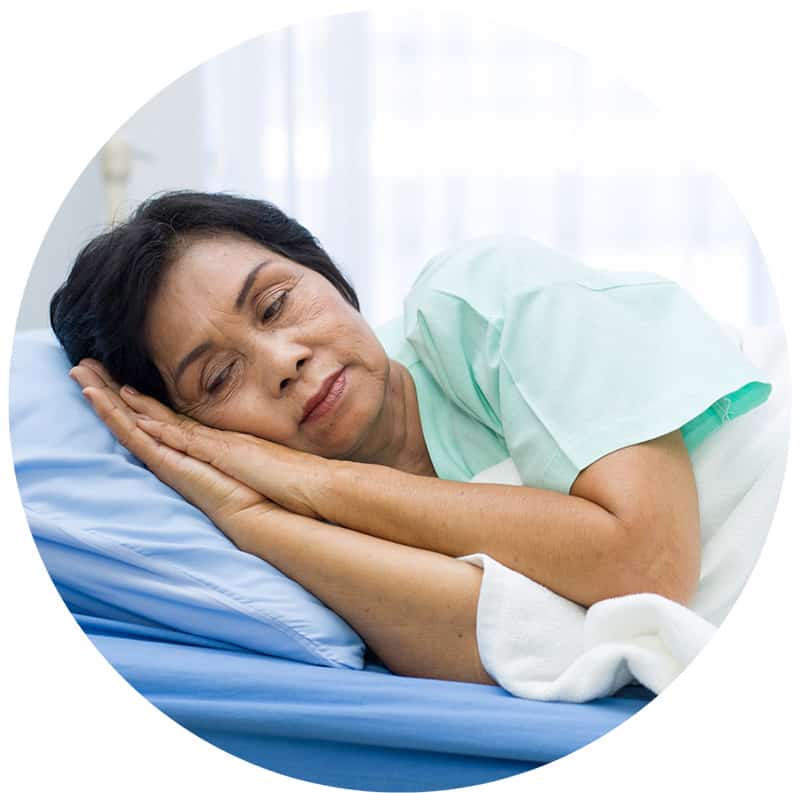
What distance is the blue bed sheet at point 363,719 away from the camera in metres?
0.87

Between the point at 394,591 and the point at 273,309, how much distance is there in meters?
0.40

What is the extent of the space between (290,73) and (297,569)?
2138 millimetres

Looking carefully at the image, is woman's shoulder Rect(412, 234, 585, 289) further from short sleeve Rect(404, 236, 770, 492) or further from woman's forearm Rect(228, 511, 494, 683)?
woman's forearm Rect(228, 511, 494, 683)

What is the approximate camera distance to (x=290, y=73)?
9.30 ft

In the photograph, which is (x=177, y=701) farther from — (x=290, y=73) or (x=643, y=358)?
(x=290, y=73)

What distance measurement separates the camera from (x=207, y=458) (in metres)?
1.17

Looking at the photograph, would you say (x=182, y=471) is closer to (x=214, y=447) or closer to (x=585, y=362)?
(x=214, y=447)

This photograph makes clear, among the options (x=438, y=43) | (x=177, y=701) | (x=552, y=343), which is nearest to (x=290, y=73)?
(x=438, y=43)

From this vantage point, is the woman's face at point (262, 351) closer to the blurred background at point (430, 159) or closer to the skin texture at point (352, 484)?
the skin texture at point (352, 484)

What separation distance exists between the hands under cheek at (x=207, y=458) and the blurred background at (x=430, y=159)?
141 cm

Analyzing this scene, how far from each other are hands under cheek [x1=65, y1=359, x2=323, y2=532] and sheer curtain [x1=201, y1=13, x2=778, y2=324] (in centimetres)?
159

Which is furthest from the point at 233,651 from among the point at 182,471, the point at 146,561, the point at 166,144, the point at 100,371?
the point at 166,144

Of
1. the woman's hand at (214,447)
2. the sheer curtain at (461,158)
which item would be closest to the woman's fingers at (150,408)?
the woman's hand at (214,447)

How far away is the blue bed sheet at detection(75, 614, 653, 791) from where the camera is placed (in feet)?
2.85
